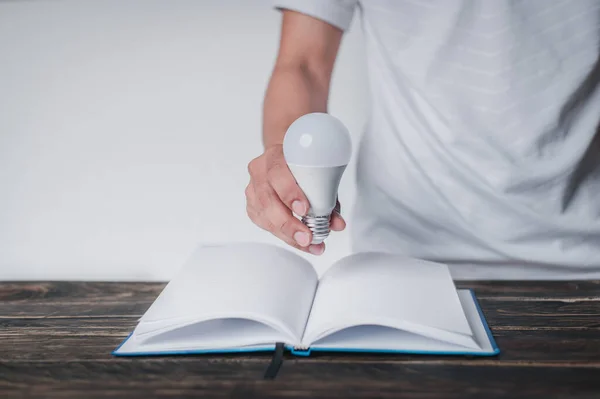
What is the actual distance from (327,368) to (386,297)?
137mm

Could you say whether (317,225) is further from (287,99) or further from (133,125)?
(133,125)

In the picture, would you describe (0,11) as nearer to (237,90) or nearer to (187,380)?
(237,90)

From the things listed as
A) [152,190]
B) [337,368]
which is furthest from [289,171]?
[152,190]

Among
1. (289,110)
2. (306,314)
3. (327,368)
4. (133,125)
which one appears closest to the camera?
(327,368)

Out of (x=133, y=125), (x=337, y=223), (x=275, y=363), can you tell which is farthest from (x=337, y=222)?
(x=133, y=125)

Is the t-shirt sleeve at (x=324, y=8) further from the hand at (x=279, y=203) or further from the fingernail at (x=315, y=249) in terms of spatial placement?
the fingernail at (x=315, y=249)

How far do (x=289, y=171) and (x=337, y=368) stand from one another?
295 millimetres

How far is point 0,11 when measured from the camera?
1832 mm

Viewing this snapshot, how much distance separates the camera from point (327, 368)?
772mm

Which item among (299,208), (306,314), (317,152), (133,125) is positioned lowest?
(133,125)

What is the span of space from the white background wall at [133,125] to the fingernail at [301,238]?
995 mm

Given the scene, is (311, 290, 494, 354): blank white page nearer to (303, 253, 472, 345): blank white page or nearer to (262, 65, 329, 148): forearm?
(303, 253, 472, 345): blank white page

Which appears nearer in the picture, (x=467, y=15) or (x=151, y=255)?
(x=467, y=15)

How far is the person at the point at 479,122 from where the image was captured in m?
1.17
